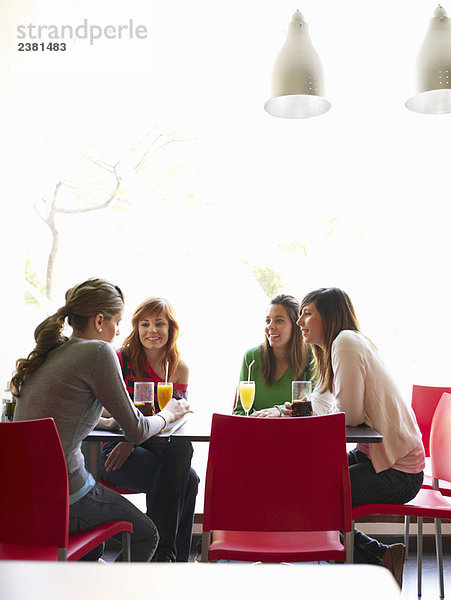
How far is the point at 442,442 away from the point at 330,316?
2.26 feet

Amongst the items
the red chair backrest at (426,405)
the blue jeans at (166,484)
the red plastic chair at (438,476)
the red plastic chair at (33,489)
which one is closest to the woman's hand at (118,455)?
the blue jeans at (166,484)

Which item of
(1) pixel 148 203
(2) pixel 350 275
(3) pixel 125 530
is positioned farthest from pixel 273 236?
(3) pixel 125 530

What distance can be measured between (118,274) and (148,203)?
0.46 metres

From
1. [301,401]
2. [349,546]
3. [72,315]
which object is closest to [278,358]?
[301,401]

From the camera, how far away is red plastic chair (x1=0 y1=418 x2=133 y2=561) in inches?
69.2

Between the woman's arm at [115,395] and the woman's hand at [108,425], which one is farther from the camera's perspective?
the woman's hand at [108,425]

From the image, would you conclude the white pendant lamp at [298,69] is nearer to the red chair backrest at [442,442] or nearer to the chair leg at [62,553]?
the red chair backrest at [442,442]

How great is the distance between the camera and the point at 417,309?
3.73 meters

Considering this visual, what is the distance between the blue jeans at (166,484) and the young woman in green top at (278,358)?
494 mm

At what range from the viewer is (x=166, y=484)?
8.56 feet

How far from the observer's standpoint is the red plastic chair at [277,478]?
5.86ft

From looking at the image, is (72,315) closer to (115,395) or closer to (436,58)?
(115,395)

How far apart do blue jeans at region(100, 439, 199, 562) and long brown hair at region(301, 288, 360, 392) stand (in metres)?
0.67

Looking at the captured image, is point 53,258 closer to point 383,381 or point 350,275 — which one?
point 350,275
